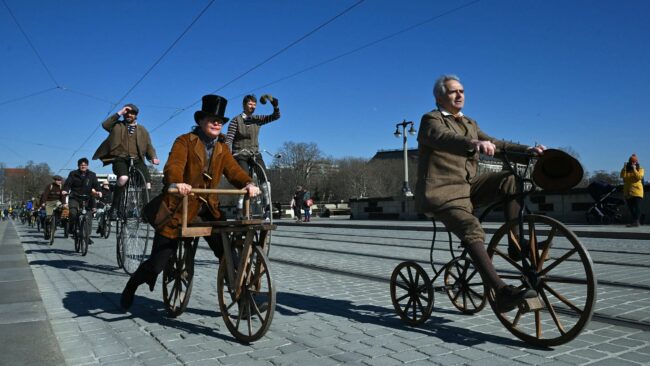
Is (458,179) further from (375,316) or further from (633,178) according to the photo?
(633,178)

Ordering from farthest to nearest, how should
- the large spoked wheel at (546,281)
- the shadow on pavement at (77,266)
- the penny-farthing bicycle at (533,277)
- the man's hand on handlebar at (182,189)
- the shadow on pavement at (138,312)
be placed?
the shadow on pavement at (77,266) → the shadow on pavement at (138,312) → the man's hand on handlebar at (182,189) → the penny-farthing bicycle at (533,277) → the large spoked wheel at (546,281)

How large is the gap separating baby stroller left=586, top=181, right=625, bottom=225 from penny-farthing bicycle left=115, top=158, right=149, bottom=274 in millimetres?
15430

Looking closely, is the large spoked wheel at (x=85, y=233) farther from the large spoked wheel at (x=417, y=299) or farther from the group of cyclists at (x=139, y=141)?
the large spoked wheel at (x=417, y=299)

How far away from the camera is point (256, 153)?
7641 mm

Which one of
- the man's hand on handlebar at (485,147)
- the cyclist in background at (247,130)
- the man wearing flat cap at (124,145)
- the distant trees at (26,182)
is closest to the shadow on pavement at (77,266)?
the man wearing flat cap at (124,145)

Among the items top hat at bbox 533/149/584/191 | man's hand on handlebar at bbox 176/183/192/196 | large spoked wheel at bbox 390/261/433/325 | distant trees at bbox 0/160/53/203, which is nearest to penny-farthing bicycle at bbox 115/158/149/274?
man's hand on handlebar at bbox 176/183/192/196

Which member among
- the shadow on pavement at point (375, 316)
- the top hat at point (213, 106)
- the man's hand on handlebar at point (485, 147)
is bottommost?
the shadow on pavement at point (375, 316)

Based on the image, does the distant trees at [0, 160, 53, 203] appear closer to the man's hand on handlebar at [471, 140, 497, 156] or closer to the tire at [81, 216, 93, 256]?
the tire at [81, 216, 93, 256]

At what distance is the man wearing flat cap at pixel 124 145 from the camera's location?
25.6 feet

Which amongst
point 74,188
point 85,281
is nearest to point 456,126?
point 85,281

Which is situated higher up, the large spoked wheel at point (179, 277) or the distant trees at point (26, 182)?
the distant trees at point (26, 182)

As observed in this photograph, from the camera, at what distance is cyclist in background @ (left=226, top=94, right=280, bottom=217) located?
7.52 m

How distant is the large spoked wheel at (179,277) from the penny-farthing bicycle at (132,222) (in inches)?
93.1

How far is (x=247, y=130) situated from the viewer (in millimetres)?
7629
